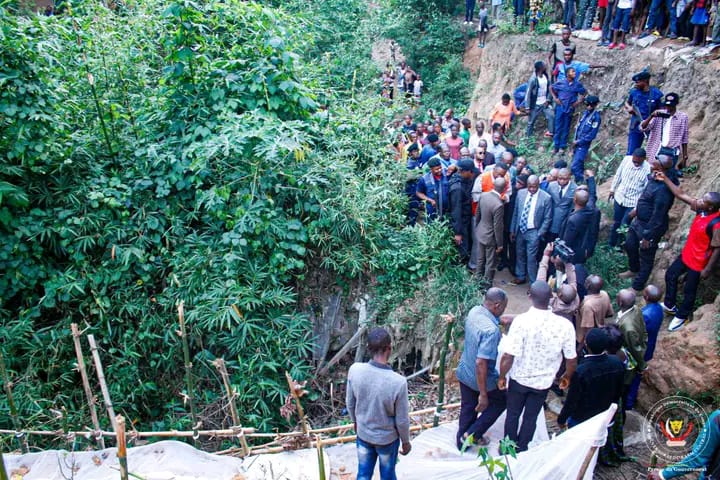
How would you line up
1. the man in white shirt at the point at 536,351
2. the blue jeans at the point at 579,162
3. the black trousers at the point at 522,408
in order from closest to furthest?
1. the man in white shirt at the point at 536,351
2. the black trousers at the point at 522,408
3. the blue jeans at the point at 579,162

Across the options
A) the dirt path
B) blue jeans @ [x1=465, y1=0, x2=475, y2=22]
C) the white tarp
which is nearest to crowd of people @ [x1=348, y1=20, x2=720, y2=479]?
the dirt path

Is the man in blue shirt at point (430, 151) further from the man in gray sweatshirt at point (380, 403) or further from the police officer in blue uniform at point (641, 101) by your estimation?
the man in gray sweatshirt at point (380, 403)

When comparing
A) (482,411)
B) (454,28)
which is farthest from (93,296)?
(454,28)

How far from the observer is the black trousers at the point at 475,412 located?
4.70 metres

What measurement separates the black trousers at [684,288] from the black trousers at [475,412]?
2.95 metres

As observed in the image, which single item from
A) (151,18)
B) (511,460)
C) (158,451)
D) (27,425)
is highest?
(151,18)

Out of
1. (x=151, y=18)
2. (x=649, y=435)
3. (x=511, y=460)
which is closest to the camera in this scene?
(x=511, y=460)

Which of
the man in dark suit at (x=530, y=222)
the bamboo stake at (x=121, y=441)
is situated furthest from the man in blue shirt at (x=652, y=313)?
the bamboo stake at (x=121, y=441)

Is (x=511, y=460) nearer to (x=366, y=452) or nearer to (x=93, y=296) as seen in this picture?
(x=366, y=452)

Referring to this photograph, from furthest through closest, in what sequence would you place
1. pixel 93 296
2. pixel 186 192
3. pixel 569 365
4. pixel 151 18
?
pixel 151 18 → pixel 186 192 → pixel 93 296 → pixel 569 365

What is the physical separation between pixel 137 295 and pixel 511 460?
476cm

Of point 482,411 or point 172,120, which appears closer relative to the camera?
point 482,411

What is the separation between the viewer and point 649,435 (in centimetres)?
557

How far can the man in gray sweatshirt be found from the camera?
3.93 metres
